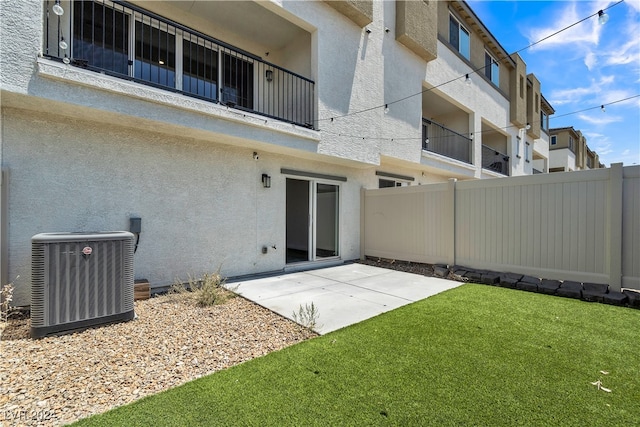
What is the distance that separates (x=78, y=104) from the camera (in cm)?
440

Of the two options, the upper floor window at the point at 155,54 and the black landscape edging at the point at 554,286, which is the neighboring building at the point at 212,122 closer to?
the upper floor window at the point at 155,54

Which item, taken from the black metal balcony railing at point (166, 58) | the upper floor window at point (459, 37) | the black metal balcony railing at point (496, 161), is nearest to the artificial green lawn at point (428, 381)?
the black metal balcony railing at point (166, 58)

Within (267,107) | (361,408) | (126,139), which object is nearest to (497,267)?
(361,408)

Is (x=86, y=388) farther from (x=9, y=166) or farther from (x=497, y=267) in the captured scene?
(x=497, y=267)

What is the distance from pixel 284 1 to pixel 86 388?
7.64m

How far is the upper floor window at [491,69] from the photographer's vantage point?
15.5 meters

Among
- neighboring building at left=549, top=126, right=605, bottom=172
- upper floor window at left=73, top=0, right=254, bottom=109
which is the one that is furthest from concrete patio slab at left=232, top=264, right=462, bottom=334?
neighboring building at left=549, top=126, right=605, bottom=172

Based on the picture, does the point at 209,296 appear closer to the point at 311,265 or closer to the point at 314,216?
the point at 311,265

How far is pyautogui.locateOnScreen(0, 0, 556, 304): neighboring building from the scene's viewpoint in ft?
14.9

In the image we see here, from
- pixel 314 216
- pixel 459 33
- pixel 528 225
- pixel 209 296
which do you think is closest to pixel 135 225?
pixel 209 296

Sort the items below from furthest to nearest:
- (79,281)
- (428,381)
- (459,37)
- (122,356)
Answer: (459,37)
(79,281)
(122,356)
(428,381)

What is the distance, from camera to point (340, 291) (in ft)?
19.5

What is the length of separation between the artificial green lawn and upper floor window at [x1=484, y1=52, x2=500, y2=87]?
15204 millimetres

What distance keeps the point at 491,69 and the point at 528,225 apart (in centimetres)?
1334
